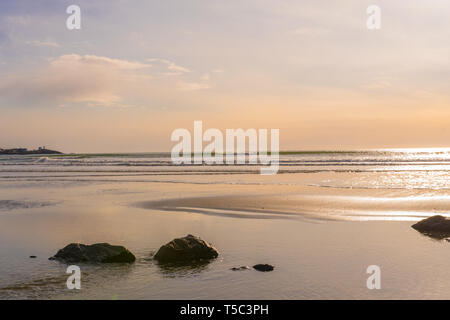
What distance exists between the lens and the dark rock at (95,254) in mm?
10703

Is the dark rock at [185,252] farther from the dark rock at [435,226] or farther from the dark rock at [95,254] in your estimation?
the dark rock at [435,226]

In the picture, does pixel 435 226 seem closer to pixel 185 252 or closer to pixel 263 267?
pixel 263 267

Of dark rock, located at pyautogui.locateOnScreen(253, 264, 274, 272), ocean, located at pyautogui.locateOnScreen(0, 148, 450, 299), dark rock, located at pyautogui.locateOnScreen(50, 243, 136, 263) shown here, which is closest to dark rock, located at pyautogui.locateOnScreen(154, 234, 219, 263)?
ocean, located at pyautogui.locateOnScreen(0, 148, 450, 299)

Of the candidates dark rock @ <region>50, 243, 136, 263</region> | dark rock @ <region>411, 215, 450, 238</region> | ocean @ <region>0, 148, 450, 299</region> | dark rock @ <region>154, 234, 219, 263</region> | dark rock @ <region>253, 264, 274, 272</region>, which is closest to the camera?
ocean @ <region>0, 148, 450, 299</region>

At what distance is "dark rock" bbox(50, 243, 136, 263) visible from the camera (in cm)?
1070

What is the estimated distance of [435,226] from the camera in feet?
46.4

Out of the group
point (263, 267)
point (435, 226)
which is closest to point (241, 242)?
point (263, 267)

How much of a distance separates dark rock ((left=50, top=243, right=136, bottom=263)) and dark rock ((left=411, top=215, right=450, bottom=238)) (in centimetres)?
973

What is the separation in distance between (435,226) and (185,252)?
28.9ft

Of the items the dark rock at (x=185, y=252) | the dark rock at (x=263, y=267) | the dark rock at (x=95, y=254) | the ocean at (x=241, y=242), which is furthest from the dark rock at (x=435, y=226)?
the dark rock at (x=95, y=254)

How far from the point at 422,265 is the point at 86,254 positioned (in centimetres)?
845

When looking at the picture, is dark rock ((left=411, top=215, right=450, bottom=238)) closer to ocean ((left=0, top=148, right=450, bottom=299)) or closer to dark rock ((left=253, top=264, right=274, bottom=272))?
ocean ((left=0, top=148, right=450, bottom=299))
